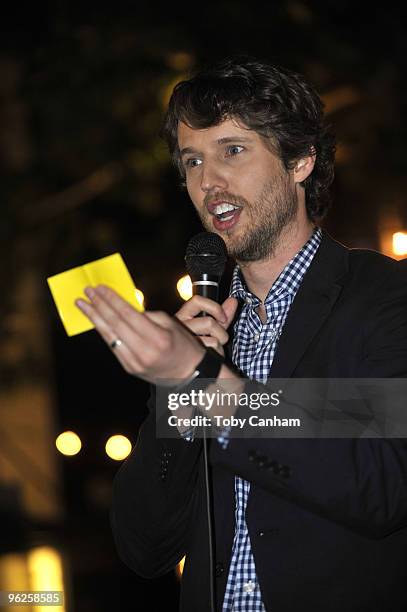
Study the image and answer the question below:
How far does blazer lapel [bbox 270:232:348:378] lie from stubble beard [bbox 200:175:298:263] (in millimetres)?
142

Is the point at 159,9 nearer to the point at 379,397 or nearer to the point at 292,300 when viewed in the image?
the point at 292,300

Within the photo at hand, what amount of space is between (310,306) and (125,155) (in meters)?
3.76

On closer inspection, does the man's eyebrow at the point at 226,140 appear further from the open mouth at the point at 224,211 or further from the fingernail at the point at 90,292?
the fingernail at the point at 90,292

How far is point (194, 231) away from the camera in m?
6.13

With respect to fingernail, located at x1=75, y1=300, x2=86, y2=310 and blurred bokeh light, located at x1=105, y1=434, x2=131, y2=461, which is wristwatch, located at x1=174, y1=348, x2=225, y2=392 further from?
blurred bokeh light, located at x1=105, y1=434, x2=131, y2=461

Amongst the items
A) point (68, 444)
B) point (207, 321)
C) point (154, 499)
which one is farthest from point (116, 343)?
point (68, 444)

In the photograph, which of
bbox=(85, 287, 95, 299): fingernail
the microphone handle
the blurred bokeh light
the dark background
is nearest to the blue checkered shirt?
the microphone handle

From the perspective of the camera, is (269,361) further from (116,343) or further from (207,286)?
(116,343)

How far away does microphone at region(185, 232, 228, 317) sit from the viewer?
6.26ft

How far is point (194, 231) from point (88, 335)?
44.2 inches

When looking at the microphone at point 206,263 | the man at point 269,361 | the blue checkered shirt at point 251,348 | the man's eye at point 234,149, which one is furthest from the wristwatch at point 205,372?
the man's eye at point 234,149

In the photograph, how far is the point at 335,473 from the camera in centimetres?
164

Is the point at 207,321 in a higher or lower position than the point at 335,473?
higher

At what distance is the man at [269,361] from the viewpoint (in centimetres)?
165
